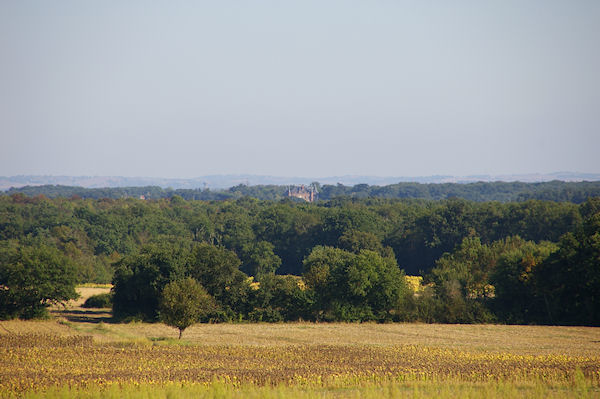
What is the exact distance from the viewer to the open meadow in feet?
76.9

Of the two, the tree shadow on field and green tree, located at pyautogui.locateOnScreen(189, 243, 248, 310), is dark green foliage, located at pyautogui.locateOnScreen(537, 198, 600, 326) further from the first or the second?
the tree shadow on field

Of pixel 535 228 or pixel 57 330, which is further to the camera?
pixel 535 228

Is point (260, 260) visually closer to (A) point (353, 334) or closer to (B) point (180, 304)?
(A) point (353, 334)

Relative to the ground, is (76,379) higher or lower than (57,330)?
higher

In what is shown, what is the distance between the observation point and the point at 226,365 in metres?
29.6

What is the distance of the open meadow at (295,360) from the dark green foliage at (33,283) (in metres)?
1.98

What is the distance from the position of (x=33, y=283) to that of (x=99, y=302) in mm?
11631

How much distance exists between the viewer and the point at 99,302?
196 ft

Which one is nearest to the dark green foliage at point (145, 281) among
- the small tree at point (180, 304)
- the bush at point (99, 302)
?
the bush at point (99, 302)

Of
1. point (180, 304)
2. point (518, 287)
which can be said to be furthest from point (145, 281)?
point (518, 287)

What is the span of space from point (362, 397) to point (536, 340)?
2257cm

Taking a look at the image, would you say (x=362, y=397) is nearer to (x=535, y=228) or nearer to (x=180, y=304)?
(x=180, y=304)

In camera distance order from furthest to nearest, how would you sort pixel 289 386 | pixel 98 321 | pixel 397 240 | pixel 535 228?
pixel 397 240, pixel 535 228, pixel 98 321, pixel 289 386

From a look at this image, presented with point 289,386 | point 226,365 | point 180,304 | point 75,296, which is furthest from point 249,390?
point 75,296
